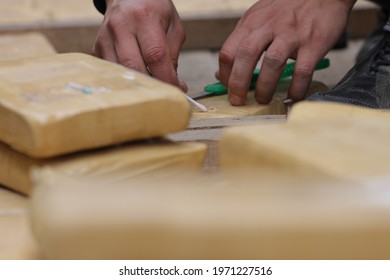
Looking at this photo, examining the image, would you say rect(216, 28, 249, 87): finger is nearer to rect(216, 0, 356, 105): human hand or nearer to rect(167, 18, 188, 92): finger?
rect(216, 0, 356, 105): human hand

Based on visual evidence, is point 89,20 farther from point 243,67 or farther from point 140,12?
point 243,67

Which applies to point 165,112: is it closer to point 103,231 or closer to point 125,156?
point 125,156

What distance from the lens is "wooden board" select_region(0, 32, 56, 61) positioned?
240cm

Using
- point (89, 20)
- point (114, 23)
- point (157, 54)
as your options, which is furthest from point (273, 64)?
point (89, 20)

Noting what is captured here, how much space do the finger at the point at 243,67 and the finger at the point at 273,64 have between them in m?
0.02

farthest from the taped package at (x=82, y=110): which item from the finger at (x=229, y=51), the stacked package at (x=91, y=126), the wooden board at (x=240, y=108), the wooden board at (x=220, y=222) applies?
the finger at (x=229, y=51)

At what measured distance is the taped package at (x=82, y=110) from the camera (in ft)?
4.09

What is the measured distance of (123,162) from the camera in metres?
1.29

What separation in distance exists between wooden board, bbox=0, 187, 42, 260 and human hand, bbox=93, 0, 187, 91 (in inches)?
22.2

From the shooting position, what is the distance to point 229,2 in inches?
137

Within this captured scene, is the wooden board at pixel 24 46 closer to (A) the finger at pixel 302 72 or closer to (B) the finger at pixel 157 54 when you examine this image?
(B) the finger at pixel 157 54

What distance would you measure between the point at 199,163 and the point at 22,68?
0.37 metres

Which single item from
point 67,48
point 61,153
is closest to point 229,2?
point 67,48

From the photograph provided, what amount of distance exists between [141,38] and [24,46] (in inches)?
26.8
